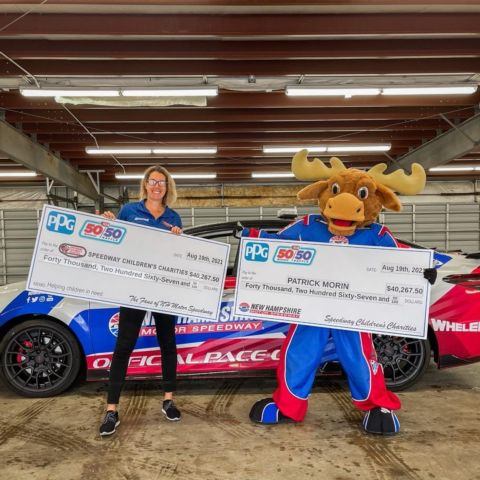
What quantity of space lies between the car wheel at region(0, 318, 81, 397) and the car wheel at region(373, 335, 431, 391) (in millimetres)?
2365

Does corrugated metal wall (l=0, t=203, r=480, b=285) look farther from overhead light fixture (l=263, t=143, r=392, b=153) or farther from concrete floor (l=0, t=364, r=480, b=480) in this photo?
concrete floor (l=0, t=364, r=480, b=480)

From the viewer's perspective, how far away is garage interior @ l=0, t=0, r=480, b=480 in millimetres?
2355

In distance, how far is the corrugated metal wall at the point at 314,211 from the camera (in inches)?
495

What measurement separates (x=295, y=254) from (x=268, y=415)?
1.07 m

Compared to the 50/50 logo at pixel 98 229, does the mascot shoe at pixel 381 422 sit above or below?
below

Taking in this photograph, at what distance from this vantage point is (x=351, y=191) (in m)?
2.60

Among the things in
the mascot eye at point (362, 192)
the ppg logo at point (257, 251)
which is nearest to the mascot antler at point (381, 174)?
the mascot eye at point (362, 192)

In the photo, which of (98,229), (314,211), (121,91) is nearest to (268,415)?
(98,229)

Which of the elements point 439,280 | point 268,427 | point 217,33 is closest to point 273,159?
point 217,33

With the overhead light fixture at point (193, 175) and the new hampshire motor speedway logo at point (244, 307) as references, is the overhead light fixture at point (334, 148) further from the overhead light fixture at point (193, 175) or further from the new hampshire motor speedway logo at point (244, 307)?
the new hampshire motor speedway logo at point (244, 307)

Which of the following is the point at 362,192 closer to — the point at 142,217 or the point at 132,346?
the point at 142,217

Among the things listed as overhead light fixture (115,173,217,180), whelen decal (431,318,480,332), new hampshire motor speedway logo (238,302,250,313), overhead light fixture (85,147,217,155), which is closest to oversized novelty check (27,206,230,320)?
new hampshire motor speedway logo (238,302,250,313)

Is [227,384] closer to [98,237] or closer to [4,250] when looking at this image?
[98,237]

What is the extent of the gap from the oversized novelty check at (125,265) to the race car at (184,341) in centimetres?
31
